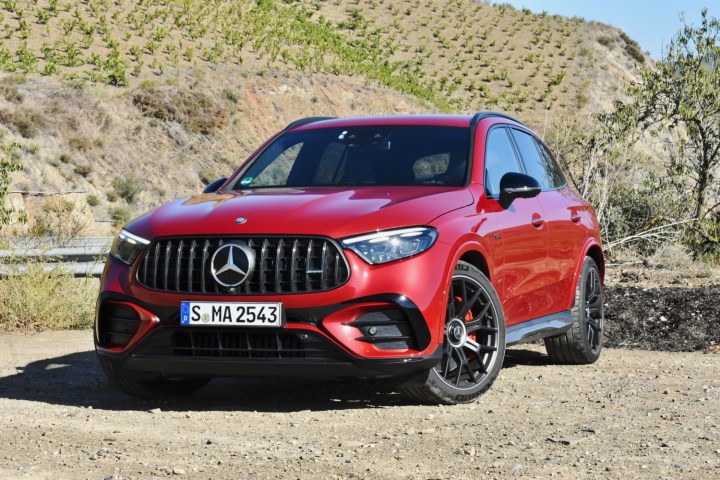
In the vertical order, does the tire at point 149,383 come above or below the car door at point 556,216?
below

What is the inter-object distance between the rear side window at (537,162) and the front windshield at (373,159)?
967mm

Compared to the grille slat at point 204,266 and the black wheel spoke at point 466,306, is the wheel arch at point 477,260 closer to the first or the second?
the black wheel spoke at point 466,306

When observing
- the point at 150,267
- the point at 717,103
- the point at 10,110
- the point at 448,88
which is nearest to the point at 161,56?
the point at 10,110

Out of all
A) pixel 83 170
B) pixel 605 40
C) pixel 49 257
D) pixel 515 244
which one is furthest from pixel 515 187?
pixel 605 40

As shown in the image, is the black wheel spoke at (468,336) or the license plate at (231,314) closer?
the license plate at (231,314)

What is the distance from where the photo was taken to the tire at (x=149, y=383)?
6598mm

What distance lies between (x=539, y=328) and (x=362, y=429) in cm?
229

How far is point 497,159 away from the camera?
761 centimetres

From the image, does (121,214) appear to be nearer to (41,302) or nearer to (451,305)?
(41,302)

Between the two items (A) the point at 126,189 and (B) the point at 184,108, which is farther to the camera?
(B) the point at 184,108

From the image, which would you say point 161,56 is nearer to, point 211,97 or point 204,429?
point 211,97

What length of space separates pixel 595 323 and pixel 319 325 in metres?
3.71

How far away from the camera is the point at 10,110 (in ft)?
131

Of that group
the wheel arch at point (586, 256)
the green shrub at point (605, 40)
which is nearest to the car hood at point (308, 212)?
the wheel arch at point (586, 256)
